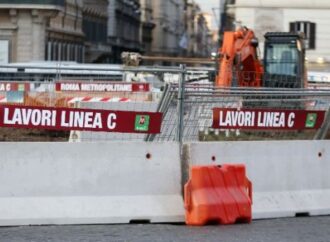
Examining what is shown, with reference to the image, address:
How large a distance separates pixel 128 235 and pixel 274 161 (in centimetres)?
251

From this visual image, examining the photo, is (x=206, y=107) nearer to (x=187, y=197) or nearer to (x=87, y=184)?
(x=187, y=197)

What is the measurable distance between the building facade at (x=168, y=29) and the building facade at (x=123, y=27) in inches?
782

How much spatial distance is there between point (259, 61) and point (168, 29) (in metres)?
108

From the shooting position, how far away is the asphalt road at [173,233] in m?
9.50

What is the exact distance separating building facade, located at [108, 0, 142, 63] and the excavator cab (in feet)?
148

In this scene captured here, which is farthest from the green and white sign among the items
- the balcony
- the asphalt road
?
the balcony

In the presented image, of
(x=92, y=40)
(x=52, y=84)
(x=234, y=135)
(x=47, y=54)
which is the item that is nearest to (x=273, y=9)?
(x=47, y=54)

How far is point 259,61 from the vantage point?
98.5 ft

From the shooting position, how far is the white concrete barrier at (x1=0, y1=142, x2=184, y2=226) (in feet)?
33.3

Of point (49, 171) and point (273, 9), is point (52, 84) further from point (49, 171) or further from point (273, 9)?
point (273, 9)

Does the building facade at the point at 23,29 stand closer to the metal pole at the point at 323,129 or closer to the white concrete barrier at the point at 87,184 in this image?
the metal pole at the point at 323,129

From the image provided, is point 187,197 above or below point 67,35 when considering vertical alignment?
below

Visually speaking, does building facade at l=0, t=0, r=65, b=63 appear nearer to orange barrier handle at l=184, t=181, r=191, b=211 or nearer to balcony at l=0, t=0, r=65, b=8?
balcony at l=0, t=0, r=65, b=8

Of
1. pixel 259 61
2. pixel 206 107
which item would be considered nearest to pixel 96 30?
pixel 259 61
